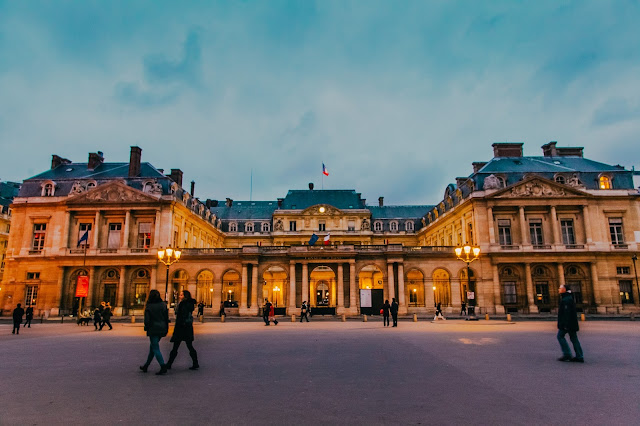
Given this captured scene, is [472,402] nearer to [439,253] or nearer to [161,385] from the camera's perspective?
[161,385]

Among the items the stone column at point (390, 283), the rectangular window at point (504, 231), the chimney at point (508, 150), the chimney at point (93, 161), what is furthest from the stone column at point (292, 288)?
the chimney at point (508, 150)

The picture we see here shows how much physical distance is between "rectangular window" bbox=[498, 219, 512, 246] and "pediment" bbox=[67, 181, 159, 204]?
36956 mm

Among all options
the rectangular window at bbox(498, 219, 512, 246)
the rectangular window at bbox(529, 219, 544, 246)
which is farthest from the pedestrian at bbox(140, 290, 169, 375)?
the rectangular window at bbox(529, 219, 544, 246)

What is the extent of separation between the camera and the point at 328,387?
331 inches

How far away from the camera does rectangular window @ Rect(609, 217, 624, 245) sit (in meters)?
44.4

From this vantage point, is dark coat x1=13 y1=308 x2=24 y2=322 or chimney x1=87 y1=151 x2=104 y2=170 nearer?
dark coat x1=13 y1=308 x2=24 y2=322

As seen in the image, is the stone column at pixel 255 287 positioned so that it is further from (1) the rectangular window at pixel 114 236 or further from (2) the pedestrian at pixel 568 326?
(2) the pedestrian at pixel 568 326

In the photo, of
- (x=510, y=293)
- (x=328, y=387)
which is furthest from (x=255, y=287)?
(x=328, y=387)

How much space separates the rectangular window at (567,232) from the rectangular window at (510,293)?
7383 mm

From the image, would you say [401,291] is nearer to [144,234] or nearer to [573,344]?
[144,234]

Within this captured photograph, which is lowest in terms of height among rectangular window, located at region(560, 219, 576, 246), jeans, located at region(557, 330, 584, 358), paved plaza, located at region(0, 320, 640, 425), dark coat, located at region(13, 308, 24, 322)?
paved plaza, located at region(0, 320, 640, 425)

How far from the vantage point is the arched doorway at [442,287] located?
45375mm

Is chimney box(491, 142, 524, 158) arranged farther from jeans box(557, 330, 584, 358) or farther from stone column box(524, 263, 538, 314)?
jeans box(557, 330, 584, 358)

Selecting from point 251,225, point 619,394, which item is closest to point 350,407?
point 619,394
